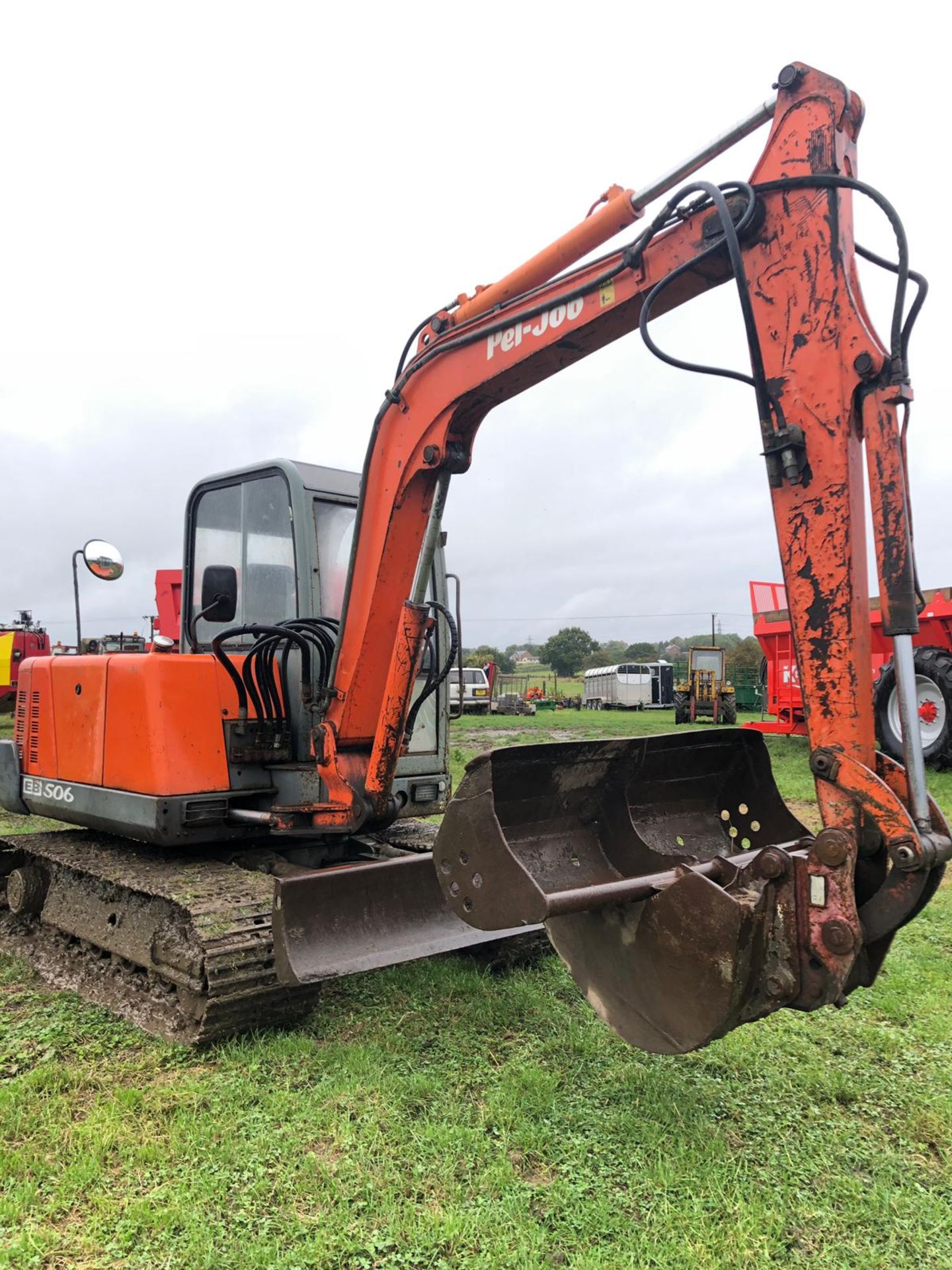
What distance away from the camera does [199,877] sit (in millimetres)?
4355

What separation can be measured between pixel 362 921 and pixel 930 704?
31.1ft

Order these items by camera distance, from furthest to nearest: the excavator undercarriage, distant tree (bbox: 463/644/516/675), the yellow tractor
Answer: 1. distant tree (bbox: 463/644/516/675)
2. the yellow tractor
3. the excavator undercarriage

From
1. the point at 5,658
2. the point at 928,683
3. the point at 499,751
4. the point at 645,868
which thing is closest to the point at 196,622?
the point at 499,751

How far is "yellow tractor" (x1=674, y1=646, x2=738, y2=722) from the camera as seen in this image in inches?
1056

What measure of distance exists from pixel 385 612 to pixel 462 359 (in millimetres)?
1180

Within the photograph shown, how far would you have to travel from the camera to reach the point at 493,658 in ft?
176

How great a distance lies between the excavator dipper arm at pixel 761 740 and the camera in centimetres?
261

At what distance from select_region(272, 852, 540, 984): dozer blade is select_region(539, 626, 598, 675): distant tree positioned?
2926 inches

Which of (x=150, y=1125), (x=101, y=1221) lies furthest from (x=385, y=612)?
(x=101, y=1221)

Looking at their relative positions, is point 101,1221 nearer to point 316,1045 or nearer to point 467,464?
point 316,1045

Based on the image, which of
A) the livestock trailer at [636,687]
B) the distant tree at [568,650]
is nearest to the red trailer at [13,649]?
the livestock trailer at [636,687]

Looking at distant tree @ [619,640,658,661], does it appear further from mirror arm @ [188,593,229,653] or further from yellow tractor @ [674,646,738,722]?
mirror arm @ [188,593,229,653]

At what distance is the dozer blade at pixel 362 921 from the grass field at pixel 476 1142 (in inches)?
11.2

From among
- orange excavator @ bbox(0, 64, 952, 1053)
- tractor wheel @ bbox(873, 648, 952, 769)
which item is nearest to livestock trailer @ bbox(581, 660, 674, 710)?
tractor wheel @ bbox(873, 648, 952, 769)
